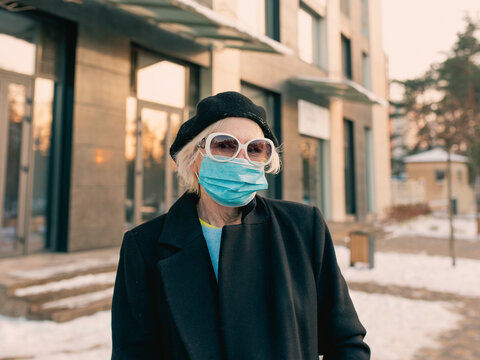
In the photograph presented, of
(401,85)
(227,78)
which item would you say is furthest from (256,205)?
(401,85)

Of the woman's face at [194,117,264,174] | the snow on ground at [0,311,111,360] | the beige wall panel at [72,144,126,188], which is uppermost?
the beige wall panel at [72,144,126,188]

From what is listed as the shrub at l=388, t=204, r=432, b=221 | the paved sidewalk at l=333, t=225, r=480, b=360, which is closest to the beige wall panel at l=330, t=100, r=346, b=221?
the shrub at l=388, t=204, r=432, b=221

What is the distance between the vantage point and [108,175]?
7562 millimetres

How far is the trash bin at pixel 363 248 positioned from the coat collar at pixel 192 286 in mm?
7182

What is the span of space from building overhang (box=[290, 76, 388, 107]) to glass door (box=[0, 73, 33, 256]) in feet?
29.2

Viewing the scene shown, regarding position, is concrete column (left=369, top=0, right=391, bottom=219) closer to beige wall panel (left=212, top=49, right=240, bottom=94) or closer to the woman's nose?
beige wall panel (left=212, top=49, right=240, bottom=94)

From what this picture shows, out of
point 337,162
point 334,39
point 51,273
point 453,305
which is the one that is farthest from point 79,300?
point 334,39

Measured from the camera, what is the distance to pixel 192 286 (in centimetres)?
138

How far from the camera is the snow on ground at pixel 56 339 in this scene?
12.2 feet

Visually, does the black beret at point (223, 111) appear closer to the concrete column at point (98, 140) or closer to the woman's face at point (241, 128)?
the woman's face at point (241, 128)

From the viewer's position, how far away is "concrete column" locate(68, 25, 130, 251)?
23.3 ft

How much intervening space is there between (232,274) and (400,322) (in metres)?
4.38

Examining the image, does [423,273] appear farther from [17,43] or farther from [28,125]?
[17,43]

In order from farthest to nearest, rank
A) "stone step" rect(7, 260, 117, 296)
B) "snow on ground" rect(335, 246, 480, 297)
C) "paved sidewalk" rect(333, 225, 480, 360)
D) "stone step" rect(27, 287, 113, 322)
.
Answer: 1. "snow on ground" rect(335, 246, 480, 297)
2. "stone step" rect(7, 260, 117, 296)
3. "stone step" rect(27, 287, 113, 322)
4. "paved sidewalk" rect(333, 225, 480, 360)
